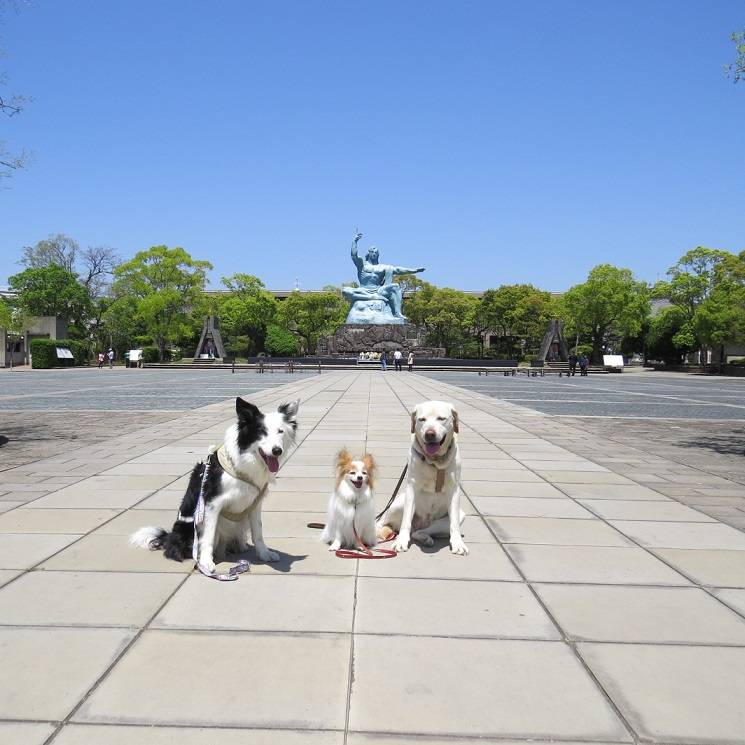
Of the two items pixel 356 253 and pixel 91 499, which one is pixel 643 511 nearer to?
pixel 91 499

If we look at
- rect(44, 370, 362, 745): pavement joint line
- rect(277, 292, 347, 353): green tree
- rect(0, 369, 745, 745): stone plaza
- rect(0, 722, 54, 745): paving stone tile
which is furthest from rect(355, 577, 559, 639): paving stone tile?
rect(277, 292, 347, 353): green tree

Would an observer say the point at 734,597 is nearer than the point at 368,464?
Yes

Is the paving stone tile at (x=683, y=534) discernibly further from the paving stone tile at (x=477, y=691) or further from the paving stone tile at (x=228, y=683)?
the paving stone tile at (x=228, y=683)

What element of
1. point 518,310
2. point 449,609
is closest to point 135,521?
point 449,609

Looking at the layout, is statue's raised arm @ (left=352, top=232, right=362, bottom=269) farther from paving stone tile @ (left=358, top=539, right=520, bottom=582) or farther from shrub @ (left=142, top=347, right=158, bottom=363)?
paving stone tile @ (left=358, top=539, right=520, bottom=582)

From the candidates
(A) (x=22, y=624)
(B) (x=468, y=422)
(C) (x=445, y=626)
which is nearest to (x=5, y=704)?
(A) (x=22, y=624)

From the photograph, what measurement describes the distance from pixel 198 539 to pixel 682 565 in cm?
306

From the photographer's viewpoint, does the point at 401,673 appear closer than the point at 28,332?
Yes

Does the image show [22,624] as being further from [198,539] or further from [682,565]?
[682,565]

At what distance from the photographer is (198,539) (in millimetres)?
3920

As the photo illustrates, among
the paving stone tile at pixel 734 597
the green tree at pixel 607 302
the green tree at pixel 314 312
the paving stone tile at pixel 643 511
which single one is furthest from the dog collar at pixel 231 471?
the green tree at pixel 314 312

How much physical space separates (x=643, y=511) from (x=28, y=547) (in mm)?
4801

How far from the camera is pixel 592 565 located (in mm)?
4129

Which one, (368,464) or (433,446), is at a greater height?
(433,446)
